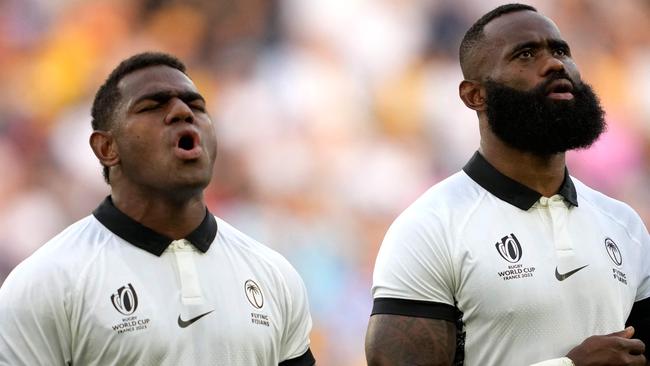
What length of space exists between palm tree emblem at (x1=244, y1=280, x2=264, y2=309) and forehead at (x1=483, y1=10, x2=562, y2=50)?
1.14 m

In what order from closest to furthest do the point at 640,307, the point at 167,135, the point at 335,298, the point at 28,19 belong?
1. the point at 167,135
2. the point at 640,307
3. the point at 335,298
4. the point at 28,19

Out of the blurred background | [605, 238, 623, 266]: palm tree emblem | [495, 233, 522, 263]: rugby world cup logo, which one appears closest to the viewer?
[495, 233, 522, 263]: rugby world cup logo

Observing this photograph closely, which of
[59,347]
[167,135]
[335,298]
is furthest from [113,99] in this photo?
[335,298]

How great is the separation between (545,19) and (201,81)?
4807 mm

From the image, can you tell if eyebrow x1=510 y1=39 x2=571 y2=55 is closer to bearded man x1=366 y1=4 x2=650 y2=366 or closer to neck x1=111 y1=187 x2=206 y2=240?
bearded man x1=366 y1=4 x2=650 y2=366

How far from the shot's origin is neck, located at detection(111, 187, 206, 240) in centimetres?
388

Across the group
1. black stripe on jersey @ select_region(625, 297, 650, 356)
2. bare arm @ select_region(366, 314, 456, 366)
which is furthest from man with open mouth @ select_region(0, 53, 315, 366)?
black stripe on jersey @ select_region(625, 297, 650, 356)

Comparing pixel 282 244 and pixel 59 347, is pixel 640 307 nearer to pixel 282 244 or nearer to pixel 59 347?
pixel 59 347

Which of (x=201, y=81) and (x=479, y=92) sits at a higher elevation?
(x=201, y=81)

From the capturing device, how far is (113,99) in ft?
13.2

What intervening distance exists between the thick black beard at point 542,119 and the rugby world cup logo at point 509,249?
14.0 inches

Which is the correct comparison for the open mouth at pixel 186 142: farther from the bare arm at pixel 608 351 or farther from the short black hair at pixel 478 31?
the bare arm at pixel 608 351

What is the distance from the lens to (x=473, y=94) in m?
4.35

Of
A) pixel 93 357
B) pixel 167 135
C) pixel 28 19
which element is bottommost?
pixel 93 357
